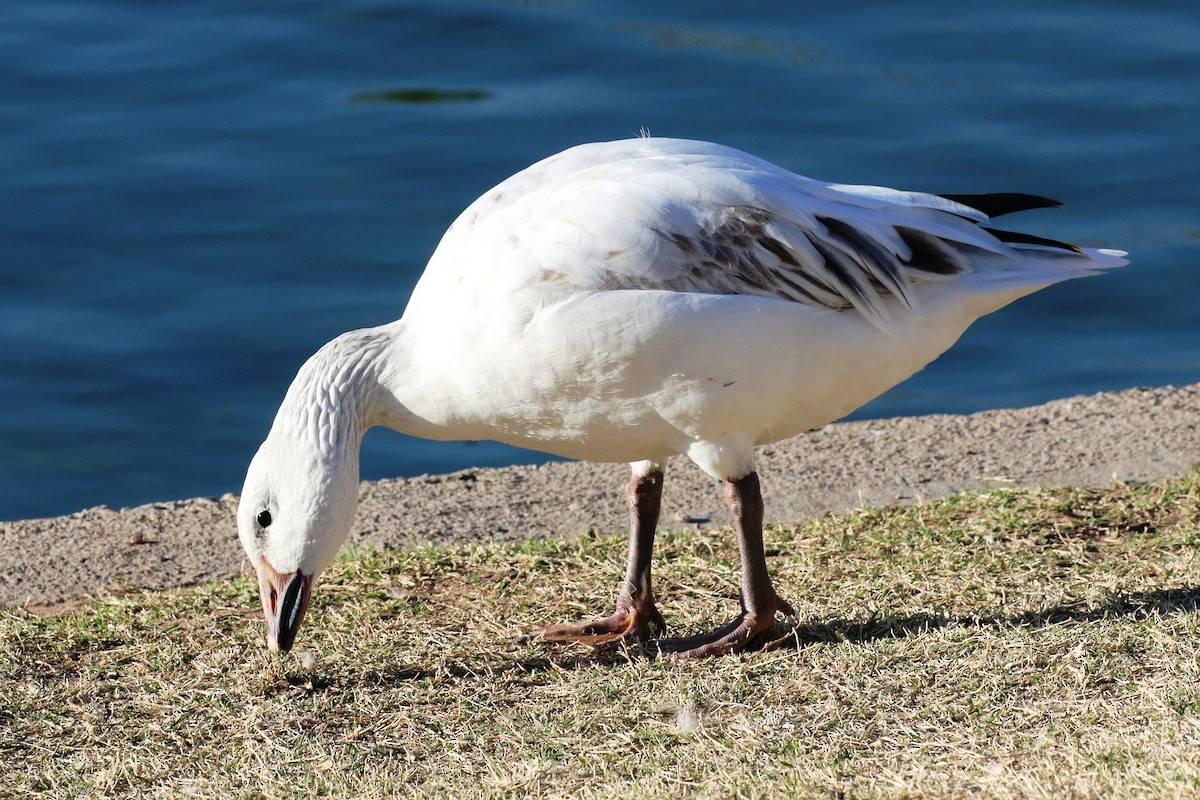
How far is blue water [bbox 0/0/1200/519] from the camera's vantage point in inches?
386

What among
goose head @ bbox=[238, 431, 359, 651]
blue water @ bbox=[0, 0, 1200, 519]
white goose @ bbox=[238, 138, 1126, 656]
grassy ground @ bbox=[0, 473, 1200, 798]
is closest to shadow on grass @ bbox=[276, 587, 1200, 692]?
grassy ground @ bbox=[0, 473, 1200, 798]

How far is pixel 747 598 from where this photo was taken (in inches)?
199

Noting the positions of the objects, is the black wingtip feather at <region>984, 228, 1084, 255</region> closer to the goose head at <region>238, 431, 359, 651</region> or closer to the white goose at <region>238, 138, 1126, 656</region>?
the white goose at <region>238, 138, 1126, 656</region>

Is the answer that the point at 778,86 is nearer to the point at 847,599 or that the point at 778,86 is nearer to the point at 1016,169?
the point at 1016,169

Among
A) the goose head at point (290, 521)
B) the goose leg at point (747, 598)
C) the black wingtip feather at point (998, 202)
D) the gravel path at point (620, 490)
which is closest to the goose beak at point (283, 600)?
the goose head at point (290, 521)

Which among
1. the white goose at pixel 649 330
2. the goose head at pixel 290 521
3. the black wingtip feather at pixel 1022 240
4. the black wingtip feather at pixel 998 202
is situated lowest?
the goose head at pixel 290 521

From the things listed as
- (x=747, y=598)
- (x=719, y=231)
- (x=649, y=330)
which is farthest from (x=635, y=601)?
(x=719, y=231)

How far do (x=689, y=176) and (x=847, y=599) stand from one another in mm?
1484

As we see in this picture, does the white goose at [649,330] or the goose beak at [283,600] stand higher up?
the white goose at [649,330]

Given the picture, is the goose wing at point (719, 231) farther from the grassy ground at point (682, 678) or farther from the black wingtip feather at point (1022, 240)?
the grassy ground at point (682, 678)

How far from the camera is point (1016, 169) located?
37.0ft

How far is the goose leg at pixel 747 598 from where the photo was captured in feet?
16.4

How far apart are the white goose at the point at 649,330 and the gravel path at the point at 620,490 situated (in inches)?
53.9

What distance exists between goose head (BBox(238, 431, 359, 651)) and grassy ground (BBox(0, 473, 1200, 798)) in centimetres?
20
